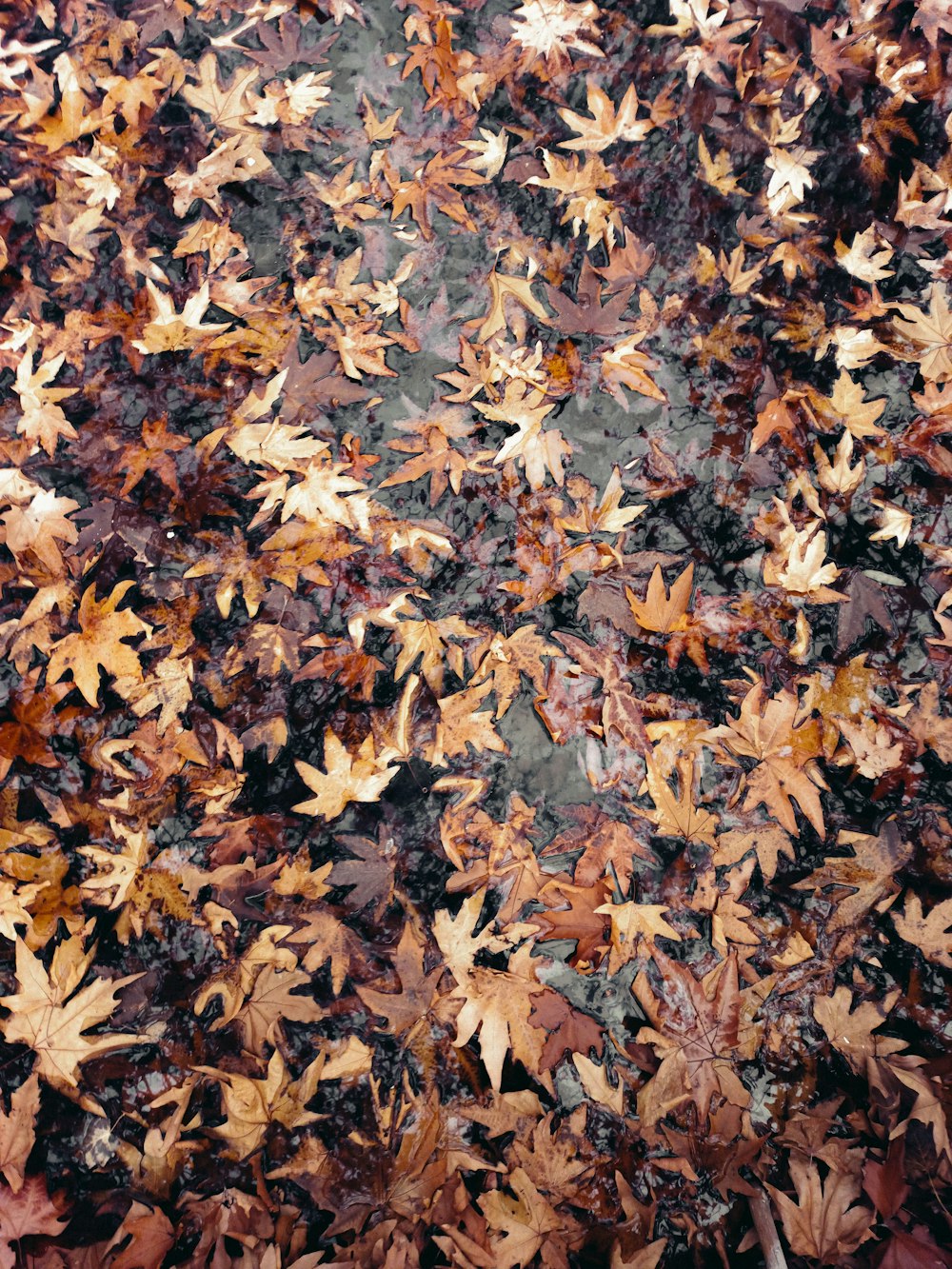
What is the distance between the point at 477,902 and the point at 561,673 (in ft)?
1.54

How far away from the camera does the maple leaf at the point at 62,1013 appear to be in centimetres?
136

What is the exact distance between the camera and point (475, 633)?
59.2 inches

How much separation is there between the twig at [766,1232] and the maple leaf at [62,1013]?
114 centimetres

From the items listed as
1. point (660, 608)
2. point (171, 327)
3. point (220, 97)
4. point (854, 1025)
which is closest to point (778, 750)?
point (660, 608)

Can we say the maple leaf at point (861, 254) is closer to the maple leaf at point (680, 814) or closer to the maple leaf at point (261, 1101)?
the maple leaf at point (680, 814)

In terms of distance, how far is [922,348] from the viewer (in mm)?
1557

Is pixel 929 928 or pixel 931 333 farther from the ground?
pixel 931 333

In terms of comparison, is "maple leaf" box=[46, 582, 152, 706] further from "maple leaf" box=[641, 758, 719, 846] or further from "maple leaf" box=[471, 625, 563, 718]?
"maple leaf" box=[641, 758, 719, 846]

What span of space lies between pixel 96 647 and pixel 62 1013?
2.25 ft

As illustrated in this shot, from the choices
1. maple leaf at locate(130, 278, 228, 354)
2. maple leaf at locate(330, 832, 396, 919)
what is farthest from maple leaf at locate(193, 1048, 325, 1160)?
maple leaf at locate(130, 278, 228, 354)

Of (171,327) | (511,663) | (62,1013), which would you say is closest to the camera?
(62,1013)

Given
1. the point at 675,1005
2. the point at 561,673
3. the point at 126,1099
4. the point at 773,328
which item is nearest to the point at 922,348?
the point at 773,328

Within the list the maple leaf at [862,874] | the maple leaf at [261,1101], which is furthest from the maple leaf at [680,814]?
the maple leaf at [261,1101]

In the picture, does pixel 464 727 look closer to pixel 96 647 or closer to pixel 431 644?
pixel 431 644
